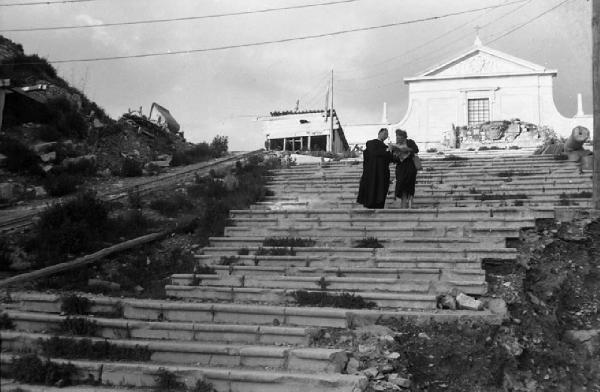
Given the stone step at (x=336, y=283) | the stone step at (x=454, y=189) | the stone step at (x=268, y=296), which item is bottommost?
the stone step at (x=268, y=296)

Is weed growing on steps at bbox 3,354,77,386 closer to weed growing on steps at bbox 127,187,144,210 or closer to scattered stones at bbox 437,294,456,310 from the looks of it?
scattered stones at bbox 437,294,456,310

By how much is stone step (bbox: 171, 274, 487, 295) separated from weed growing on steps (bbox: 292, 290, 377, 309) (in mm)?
349

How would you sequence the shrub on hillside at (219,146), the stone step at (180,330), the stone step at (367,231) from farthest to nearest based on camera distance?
the shrub on hillside at (219,146) < the stone step at (367,231) < the stone step at (180,330)

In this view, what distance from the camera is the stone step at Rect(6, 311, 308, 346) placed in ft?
20.4

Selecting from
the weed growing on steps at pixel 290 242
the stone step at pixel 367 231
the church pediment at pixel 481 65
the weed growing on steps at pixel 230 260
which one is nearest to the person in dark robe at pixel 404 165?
the stone step at pixel 367 231

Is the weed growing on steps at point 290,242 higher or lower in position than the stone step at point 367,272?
higher

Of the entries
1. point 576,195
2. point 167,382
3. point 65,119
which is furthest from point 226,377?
point 65,119

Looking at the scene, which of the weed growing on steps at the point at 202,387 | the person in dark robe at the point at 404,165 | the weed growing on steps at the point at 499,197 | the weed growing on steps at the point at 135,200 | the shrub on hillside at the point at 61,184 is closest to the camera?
the weed growing on steps at the point at 202,387

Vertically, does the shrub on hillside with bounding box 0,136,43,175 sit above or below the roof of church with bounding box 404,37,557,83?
below

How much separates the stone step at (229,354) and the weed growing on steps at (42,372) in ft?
1.46

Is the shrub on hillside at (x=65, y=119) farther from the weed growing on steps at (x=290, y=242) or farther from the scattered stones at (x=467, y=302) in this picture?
the scattered stones at (x=467, y=302)

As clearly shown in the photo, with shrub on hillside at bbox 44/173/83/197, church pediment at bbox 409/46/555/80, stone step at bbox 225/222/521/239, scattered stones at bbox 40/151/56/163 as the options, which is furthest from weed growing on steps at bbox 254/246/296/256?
church pediment at bbox 409/46/555/80

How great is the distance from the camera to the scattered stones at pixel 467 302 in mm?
6473

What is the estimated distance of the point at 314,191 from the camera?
13.2 meters
